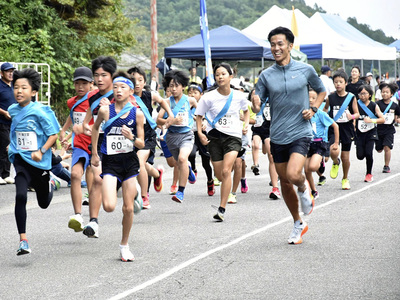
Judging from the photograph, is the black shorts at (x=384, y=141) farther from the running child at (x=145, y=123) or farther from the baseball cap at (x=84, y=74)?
the baseball cap at (x=84, y=74)

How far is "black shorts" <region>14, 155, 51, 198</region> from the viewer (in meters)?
7.80

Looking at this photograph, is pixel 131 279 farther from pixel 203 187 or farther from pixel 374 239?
pixel 203 187

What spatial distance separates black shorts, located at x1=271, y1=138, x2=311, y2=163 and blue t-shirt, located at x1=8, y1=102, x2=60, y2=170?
2.19m

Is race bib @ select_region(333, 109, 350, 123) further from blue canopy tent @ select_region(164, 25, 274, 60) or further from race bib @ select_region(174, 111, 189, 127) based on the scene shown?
blue canopy tent @ select_region(164, 25, 274, 60)

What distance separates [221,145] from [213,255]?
2952 mm

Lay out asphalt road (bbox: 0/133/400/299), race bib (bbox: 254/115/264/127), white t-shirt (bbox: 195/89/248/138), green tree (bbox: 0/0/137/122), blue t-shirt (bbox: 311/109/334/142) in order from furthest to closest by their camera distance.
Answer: green tree (bbox: 0/0/137/122) < race bib (bbox: 254/115/264/127) < blue t-shirt (bbox: 311/109/334/142) < white t-shirt (bbox: 195/89/248/138) < asphalt road (bbox: 0/133/400/299)

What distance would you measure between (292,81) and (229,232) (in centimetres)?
181

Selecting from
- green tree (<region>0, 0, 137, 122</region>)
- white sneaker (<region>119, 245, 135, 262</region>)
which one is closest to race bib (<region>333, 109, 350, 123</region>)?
white sneaker (<region>119, 245, 135, 262</region>)

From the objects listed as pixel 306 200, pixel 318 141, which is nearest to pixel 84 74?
pixel 306 200

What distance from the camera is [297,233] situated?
26.3 feet

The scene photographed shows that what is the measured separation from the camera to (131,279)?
6504 mm

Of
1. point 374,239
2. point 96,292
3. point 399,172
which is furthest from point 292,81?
point 399,172

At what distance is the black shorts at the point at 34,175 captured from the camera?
7.80 m

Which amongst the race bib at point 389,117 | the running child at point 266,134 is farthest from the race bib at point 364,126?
the running child at point 266,134
